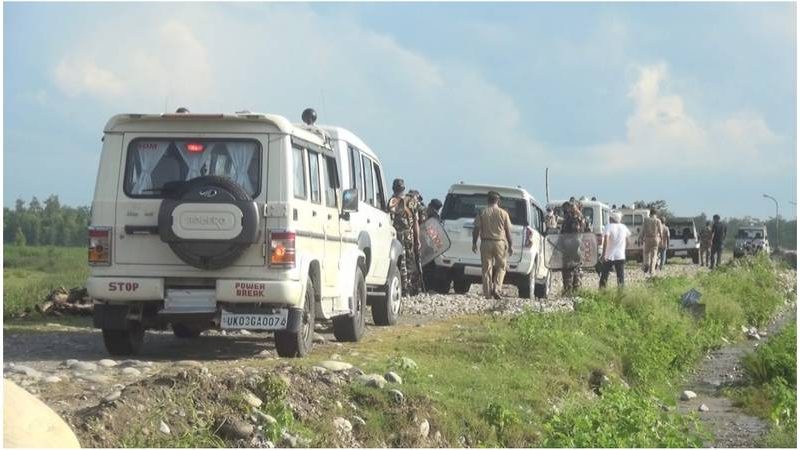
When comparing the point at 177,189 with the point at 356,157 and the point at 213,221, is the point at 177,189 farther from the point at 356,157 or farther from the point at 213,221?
the point at 356,157

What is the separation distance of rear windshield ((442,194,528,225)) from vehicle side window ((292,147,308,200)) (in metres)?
10.1

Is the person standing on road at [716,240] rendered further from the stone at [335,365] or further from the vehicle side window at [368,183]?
the stone at [335,365]

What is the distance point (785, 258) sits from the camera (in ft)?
147

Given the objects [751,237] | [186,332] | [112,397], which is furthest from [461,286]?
[751,237]

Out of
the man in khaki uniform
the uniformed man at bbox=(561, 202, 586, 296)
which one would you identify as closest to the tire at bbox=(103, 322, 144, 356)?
the man in khaki uniform

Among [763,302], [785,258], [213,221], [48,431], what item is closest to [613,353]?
[213,221]

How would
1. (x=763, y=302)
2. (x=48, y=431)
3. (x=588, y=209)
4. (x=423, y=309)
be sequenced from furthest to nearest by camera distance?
(x=588, y=209) → (x=763, y=302) → (x=423, y=309) → (x=48, y=431)

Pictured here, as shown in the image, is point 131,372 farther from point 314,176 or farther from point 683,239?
point 683,239

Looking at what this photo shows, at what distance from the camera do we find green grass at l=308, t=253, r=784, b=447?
391 inches

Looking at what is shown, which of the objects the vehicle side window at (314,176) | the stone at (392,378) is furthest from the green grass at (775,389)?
the vehicle side window at (314,176)

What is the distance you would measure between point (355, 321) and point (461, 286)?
383 inches

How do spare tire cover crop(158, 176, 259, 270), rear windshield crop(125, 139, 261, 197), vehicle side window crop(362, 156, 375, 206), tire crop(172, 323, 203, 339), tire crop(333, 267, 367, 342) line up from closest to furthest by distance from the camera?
spare tire cover crop(158, 176, 259, 270)
rear windshield crop(125, 139, 261, 197)
tire crop(333, 267, 367, 342)
tire crop(172, 323, 203, 339)
vehicle side window crop(362, 156, 375, 206)

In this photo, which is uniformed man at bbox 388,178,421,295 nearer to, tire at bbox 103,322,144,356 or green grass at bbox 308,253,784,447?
green grass at bbox 308,253,784,447

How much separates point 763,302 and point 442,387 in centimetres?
1770
